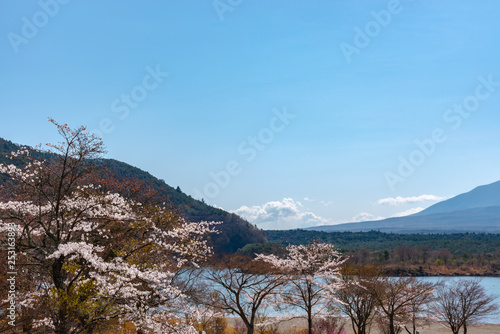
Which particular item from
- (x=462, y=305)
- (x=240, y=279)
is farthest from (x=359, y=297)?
(x=240, y=279)

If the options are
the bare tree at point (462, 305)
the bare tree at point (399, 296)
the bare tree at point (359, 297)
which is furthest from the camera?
the bare tree at point (462, 305)

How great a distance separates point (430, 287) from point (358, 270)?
5.60 metres

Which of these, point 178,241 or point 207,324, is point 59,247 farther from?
point 207,324

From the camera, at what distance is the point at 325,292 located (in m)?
28.1

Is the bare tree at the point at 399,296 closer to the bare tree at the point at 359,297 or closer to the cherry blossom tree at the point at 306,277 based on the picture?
the bare tree at the point at 359,297

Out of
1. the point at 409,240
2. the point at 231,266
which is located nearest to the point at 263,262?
the point at 231,266

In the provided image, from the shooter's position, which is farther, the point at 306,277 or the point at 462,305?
the point at 462,305

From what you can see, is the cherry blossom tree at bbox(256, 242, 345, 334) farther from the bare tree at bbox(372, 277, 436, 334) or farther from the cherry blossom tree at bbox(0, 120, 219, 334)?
the cherry blossom tree at bbox(0, 120, 219, 334)

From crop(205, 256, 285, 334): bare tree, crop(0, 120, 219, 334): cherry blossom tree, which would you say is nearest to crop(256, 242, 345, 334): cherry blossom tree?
crop(205, 256, 285, 334): bare tree

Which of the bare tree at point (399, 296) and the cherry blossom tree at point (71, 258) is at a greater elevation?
the cherry blossom tree at point (71, 258)

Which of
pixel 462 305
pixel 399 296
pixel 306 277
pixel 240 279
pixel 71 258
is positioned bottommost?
pixel 462 305

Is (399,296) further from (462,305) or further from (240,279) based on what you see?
(240,279)

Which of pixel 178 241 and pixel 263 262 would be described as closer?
pixel 178 241

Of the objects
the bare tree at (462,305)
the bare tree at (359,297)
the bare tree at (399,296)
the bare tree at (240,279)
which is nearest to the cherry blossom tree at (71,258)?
the bare tree at (240,279)
